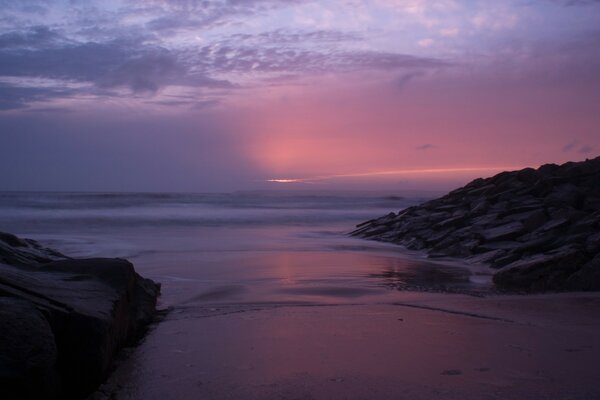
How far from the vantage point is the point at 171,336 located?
17.9ft

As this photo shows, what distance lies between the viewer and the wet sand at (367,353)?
157 inches

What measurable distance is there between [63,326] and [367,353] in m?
2.41

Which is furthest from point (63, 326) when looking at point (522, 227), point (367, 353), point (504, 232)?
point (522, 227)

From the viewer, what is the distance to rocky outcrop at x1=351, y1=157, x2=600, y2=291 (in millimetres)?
8375

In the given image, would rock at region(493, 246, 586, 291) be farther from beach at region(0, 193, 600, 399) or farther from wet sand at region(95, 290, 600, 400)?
wet sand at region(95, 290, 600, 400)

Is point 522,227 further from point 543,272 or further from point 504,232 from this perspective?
point 543,272

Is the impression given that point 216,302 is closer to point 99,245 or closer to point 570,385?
point 570,385

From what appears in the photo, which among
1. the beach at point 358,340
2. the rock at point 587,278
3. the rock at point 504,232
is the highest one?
the rock at point 504,232

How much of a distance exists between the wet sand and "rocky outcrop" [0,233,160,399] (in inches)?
8.6

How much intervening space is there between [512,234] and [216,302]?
25.3 ft

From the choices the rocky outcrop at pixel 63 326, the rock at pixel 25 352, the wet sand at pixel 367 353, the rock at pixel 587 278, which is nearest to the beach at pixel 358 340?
the wet sand at pixel 367 353

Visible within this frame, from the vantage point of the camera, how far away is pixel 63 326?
389 centimetres

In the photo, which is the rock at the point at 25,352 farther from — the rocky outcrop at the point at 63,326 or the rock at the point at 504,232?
the rock at the point at 504,232

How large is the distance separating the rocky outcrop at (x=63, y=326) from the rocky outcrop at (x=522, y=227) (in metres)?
5.60
